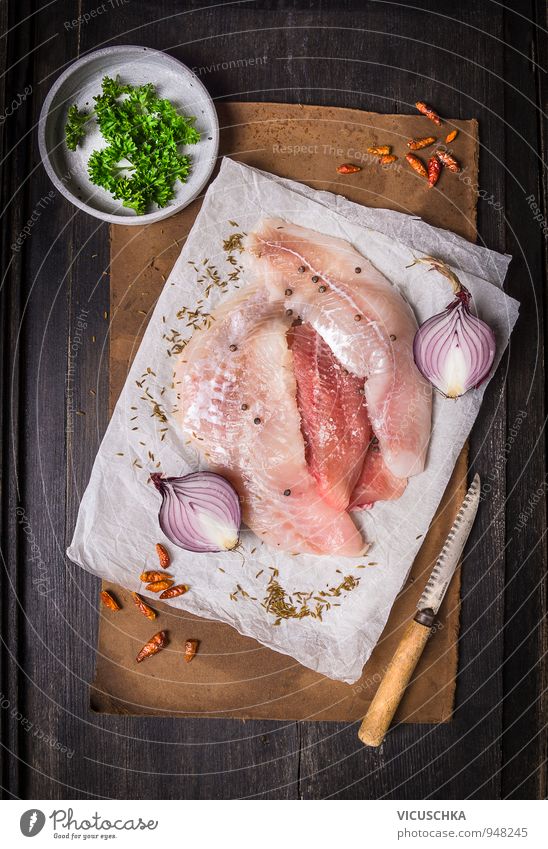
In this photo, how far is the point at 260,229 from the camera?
1.63 metres

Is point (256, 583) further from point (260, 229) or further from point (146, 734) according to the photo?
point (260, 229)

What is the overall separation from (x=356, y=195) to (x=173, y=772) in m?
1.53

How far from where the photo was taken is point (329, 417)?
1.56 meters

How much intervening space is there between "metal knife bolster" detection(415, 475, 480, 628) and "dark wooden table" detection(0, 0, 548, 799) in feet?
0.26

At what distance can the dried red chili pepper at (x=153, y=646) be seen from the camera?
1.63m

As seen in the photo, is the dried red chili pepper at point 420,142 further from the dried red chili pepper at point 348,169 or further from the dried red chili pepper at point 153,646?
the dried red chili pepper at point 153,646

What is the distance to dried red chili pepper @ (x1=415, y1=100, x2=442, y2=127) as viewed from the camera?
5.47ft

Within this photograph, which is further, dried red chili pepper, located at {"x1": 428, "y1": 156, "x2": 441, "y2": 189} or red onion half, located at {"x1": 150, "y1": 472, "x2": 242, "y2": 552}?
dried red chili pepper, located at {"x1": 428, "y1": 156, "x2": 441, "y2": 189}

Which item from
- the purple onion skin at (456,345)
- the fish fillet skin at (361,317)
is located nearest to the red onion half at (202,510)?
the fish fillet skin at (361,317)

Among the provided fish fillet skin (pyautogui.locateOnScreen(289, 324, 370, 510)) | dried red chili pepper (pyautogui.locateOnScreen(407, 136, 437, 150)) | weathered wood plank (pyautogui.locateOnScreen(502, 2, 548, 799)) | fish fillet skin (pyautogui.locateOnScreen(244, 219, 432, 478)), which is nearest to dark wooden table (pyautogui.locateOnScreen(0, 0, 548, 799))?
weathered wood plank (pyautogui.locateOnScreen(502, 2, 548, 799))

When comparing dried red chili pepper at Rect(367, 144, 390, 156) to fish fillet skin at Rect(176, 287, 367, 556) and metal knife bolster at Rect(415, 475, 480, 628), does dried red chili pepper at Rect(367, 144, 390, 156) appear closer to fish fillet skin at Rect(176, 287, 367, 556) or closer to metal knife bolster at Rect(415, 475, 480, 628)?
fish fillet skin at Rect(176, 287, 367, 556)

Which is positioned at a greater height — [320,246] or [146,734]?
[320,246]
